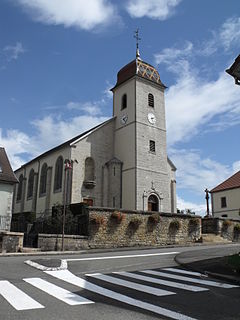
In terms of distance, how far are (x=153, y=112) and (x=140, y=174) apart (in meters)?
7.08

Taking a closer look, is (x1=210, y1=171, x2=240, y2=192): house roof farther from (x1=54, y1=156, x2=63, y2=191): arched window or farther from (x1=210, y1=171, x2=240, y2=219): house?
(x1=54, y1=156, x2=63, y2=191): arched window

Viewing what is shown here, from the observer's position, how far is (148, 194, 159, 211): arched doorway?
30.2 metres

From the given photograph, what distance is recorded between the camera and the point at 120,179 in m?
31.0

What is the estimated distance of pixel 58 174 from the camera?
33.5m

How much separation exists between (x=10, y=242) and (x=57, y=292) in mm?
10155

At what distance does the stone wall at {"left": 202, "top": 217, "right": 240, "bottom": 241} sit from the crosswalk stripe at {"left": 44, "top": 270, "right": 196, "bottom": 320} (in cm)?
1648

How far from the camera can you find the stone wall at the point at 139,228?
1830 centimetres

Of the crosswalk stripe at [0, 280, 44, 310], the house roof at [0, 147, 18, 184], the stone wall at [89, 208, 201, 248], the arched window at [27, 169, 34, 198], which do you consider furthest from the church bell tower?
the crosswalk stripe at [0, 280, 44, 310]

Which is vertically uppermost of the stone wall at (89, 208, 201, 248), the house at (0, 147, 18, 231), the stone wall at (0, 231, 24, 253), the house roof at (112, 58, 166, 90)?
the house roof at (112, 58, 166, 90)

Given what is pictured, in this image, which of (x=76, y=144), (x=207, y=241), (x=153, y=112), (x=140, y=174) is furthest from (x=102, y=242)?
(x=153, y=112)

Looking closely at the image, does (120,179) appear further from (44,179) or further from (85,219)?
(85,219)

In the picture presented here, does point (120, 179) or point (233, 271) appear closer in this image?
point (233, 271)

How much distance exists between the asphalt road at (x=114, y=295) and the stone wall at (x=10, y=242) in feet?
19.9

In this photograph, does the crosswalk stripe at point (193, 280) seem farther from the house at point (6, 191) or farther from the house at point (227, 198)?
the house at point (227, 198)
